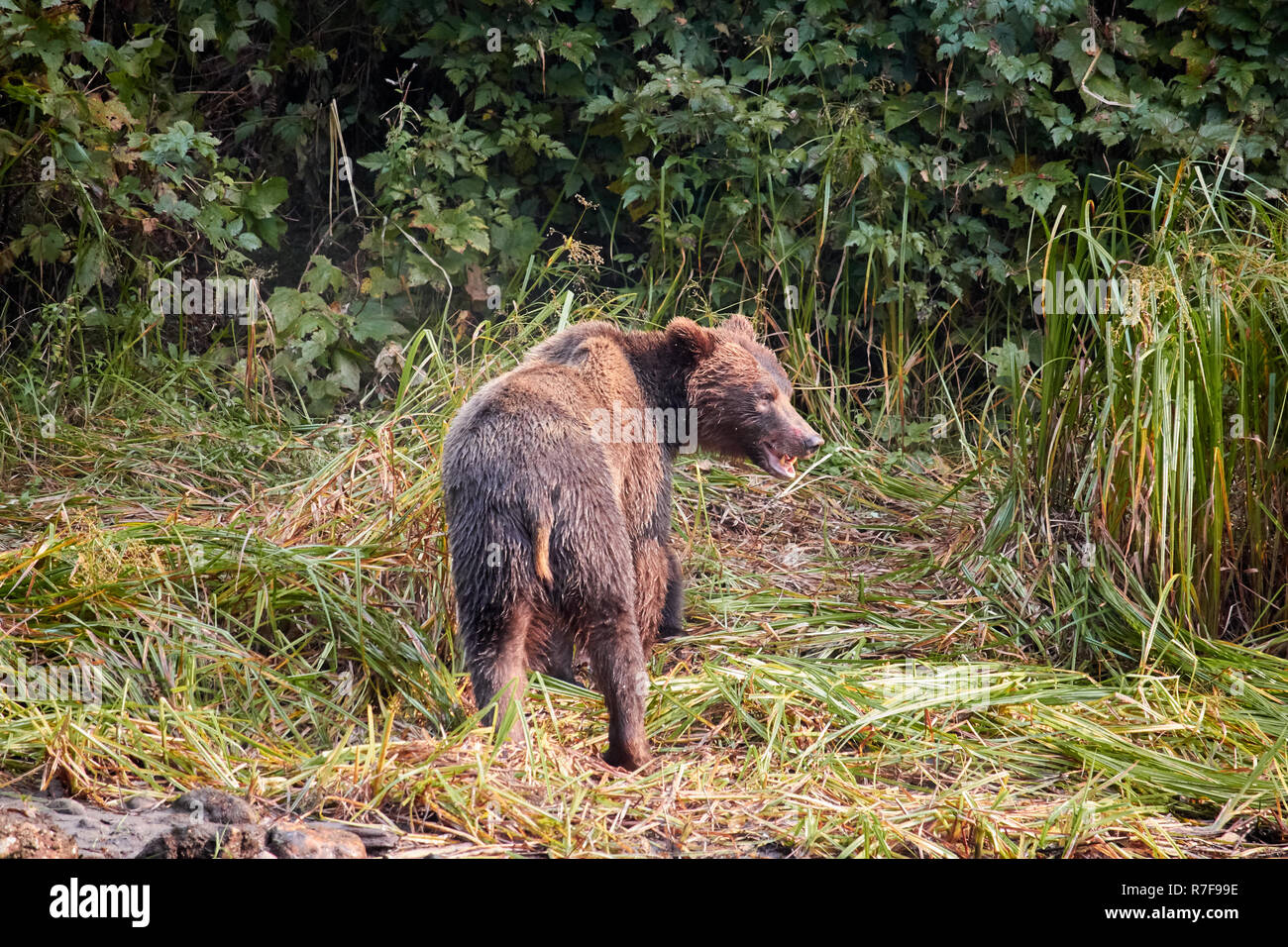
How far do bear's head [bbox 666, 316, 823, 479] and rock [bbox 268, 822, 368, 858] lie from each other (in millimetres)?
2022

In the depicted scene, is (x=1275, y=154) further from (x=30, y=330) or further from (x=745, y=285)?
(x=30, y=330)

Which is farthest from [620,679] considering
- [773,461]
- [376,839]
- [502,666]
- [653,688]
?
[773,461]

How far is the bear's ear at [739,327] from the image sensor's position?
4.57 m

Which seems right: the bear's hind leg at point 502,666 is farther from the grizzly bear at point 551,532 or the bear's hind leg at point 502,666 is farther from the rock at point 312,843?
the rock at point 312,843

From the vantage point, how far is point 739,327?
4.62m

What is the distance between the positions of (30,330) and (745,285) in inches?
136

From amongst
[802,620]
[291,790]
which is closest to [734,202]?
[802,620]

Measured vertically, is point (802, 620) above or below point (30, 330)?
below

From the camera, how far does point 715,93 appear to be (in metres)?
6.02

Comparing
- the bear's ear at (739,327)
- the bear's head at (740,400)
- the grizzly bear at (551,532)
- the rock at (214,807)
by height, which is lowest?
the rock at (214,807)

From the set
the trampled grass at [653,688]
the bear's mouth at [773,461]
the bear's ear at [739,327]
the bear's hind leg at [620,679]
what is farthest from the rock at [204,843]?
the bear's ear at [739,327]

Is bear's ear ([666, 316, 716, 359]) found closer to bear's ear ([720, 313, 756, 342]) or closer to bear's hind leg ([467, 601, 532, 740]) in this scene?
bear's ear ([720, 313, 756, 342])

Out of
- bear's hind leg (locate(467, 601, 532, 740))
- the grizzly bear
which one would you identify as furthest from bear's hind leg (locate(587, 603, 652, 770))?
bear's hind leg (locate(467, 601, 532, 740))

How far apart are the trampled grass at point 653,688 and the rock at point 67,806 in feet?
0.31
